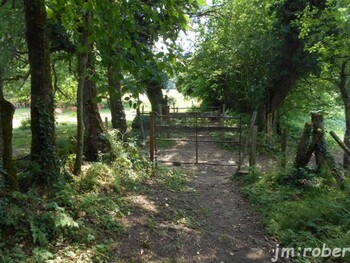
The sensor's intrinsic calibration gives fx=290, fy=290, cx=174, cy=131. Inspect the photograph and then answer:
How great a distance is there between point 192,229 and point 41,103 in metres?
3.25

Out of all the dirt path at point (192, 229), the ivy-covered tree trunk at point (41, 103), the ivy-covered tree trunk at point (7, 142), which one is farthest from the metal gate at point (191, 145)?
the ivy-covered tree trunk at point (7, 142)

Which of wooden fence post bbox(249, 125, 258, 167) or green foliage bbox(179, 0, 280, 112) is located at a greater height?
green foliage bbox(179, 0, 280, 112)

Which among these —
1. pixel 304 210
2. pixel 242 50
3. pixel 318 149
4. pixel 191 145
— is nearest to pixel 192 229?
pixel 304 210

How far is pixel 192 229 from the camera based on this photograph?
4906 millimetres

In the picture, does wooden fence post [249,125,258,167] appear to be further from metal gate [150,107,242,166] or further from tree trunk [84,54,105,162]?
tree trunk [84,54,105,162]

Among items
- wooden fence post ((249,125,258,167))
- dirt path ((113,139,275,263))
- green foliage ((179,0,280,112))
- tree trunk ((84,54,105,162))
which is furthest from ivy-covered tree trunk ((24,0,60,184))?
green foliage ((179,0,280,112))

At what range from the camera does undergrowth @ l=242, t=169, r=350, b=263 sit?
4328 mm

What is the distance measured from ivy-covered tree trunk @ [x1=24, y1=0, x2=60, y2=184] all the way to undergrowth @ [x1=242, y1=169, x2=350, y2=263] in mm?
3885

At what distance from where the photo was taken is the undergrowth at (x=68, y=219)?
11.0ft

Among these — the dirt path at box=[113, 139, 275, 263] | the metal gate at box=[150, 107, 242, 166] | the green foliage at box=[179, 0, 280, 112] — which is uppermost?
the green foliage at box=[179, 0, 280, 112]

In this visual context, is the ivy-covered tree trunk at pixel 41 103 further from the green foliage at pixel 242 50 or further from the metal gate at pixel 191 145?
the green foliage at pixel 242 50

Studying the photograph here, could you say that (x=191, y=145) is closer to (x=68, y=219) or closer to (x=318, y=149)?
(x=318, y=149)

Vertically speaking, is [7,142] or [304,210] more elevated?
[7,142]

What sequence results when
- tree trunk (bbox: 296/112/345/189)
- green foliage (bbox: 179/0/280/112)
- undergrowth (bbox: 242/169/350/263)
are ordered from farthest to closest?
green foliage (bbox: 179/0/280/112), tree trunk (bbox: 296/112/345/189), undergrowth (bbox: 242/169/350/263)
